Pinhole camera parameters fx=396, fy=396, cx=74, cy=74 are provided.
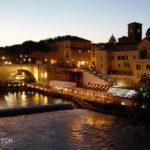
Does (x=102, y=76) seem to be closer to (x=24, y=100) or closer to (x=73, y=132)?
(x=24, y=100)

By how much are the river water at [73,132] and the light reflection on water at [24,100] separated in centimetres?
832

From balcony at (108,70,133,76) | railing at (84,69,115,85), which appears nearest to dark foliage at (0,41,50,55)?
railing at (84,69,115,85)

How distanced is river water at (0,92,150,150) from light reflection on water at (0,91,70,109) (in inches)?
327

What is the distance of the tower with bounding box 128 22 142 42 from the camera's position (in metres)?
68.7

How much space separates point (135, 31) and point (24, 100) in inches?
1027

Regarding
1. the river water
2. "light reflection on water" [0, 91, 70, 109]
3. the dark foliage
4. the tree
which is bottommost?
the river water

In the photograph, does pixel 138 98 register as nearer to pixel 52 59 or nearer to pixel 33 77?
pixel 33 77

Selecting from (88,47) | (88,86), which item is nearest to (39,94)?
(88,86)

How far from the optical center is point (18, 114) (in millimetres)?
41344

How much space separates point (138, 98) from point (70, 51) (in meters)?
39.6

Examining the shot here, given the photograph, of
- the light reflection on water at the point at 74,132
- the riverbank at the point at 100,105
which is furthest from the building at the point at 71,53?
the light reflection on water at the point at 74,132

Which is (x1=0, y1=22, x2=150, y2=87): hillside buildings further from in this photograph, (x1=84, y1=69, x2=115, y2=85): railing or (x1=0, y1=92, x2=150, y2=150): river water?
(x1=0, y1=92, x2=150, y2=150): river water

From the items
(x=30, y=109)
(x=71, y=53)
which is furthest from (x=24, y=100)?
(x=71, y=53)

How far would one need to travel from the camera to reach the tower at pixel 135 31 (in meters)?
68.7
